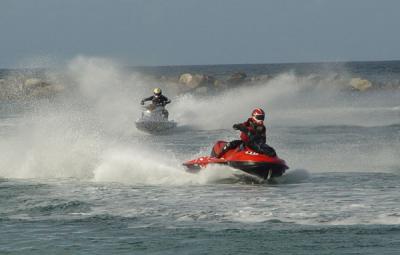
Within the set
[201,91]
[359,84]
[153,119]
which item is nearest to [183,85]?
[201,91]

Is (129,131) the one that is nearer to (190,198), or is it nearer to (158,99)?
(158,99)

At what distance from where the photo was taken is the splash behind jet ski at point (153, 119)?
32.1 m

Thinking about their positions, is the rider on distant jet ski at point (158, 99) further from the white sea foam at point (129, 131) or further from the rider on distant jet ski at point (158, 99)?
the white sea foam at point (129, 131)

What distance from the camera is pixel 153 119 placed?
32.1 metres

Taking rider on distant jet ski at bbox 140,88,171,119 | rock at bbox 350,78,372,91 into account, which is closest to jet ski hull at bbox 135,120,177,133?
rider on distant jet ski at bbox 140,88,171,119

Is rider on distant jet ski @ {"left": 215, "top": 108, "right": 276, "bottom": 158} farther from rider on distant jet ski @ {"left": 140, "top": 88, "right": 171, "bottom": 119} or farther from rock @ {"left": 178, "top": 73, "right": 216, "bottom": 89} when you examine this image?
rock @ {"left": 178, "top": 73, "right": 216, "bottom": 89}

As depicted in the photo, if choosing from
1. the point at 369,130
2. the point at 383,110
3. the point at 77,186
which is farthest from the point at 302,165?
the point at 383,110

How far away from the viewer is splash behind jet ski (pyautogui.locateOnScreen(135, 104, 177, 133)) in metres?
32.1

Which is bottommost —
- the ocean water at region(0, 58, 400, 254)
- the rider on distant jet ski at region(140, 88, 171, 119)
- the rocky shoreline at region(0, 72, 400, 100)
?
the ocean water at region(0, 58, 400, 254)

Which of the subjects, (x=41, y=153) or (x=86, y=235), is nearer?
(x=86, y=235)

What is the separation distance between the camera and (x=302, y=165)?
68.3 ft

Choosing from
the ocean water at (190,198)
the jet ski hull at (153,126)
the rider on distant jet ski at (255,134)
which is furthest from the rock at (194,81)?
the rider on distant jet ski at (255,134)

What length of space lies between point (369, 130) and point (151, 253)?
2301 cm

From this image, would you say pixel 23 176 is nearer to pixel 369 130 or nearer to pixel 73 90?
pixel 369 130
